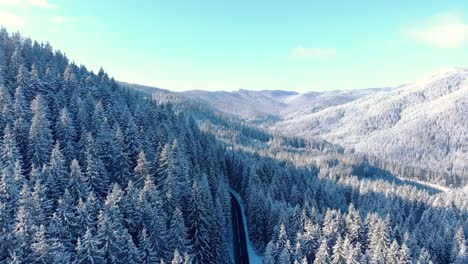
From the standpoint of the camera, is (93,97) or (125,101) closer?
(93,97)

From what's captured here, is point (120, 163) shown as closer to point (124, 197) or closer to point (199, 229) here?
point (124, 197)

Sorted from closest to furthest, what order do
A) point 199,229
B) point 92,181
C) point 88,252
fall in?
point 88,252
point 199,229
point 92,181

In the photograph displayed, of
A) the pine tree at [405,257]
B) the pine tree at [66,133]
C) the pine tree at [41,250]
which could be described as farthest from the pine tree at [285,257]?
Answer: the pine tree at [66,133]

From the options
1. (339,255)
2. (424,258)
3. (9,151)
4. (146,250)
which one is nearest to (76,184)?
(9,151)

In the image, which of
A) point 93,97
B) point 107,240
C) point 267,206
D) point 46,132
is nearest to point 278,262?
point 267,206

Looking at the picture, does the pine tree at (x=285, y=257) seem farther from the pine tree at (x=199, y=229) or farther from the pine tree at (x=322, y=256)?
the pine tree at (x=199, y=229)

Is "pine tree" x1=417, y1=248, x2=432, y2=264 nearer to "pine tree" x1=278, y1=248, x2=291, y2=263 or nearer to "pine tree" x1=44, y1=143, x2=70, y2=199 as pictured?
"pine tree" x1=278, y1=248, x2=291, y2=263

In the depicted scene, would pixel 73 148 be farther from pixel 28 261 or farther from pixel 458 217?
pixel 458 217
